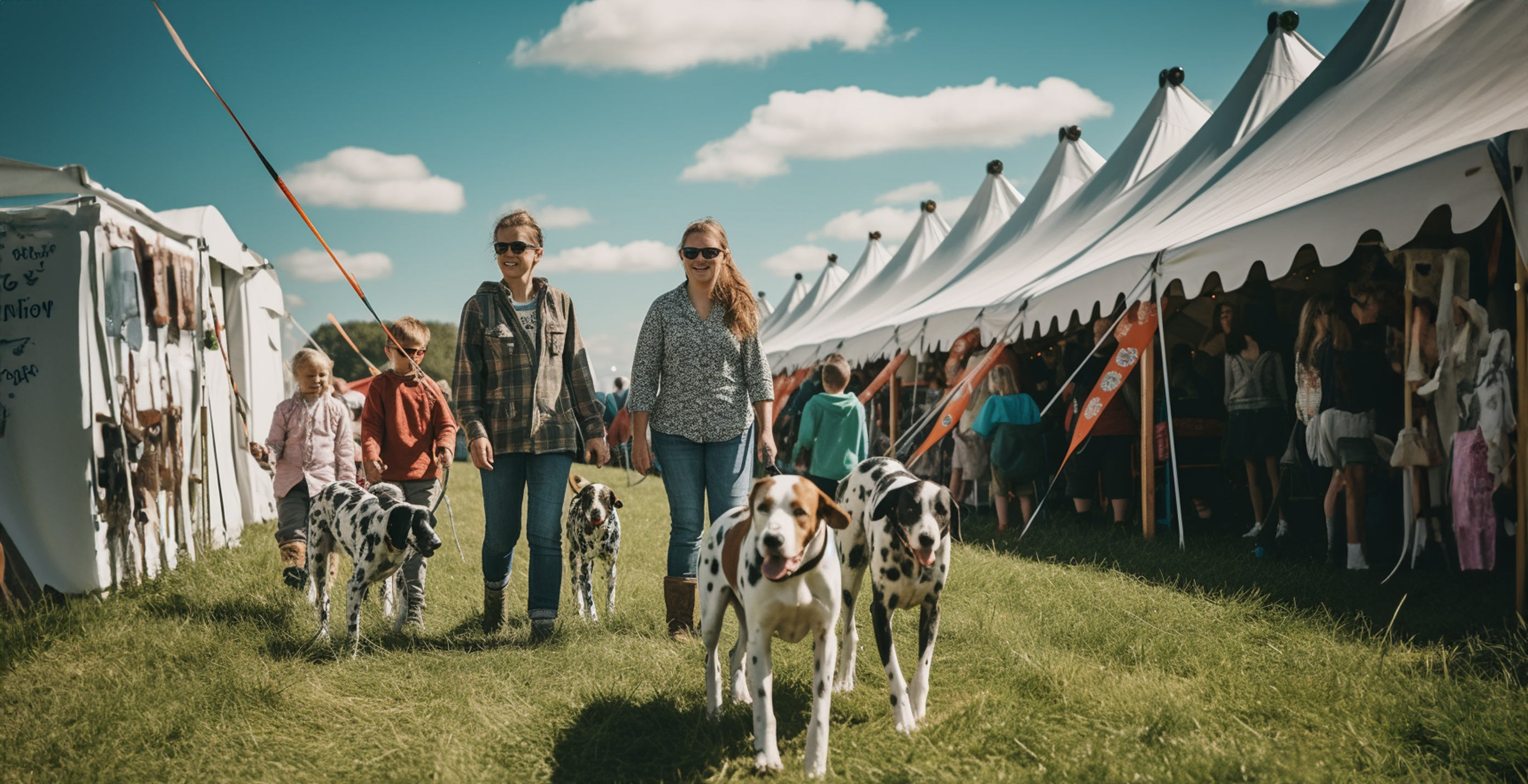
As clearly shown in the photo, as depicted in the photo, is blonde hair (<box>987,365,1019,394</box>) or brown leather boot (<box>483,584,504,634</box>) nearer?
brown leather boot (<box>483,584,504,634</box>)

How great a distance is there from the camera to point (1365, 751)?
2936 mm

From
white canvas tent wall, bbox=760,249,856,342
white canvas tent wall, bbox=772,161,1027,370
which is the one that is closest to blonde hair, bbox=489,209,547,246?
white canvas tent wall, bbox=772,161,1027,370

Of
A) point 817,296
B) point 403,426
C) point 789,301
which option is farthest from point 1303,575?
point 789,301

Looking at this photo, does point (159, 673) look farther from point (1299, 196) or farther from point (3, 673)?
point (1299, 196)

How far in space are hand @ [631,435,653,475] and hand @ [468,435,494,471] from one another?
68 centimetres

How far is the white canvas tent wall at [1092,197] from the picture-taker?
1074cm

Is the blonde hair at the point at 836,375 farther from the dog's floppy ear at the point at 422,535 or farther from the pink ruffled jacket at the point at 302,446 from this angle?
the pink ruffled jacket at the point at 302,446

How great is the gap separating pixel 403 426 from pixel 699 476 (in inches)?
86.3

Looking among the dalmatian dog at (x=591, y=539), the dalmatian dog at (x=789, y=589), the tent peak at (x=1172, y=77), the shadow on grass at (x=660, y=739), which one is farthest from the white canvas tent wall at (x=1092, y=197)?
the dalmatian dog at (x=789, y=589)

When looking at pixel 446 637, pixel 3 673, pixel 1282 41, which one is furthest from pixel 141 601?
pixel 1282 41

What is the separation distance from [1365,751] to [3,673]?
5.52 metres

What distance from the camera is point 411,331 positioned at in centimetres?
544

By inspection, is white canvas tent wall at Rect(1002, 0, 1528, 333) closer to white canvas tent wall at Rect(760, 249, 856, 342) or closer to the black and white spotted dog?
the black and white spotted dog

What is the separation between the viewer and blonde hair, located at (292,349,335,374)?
19.0 feet
